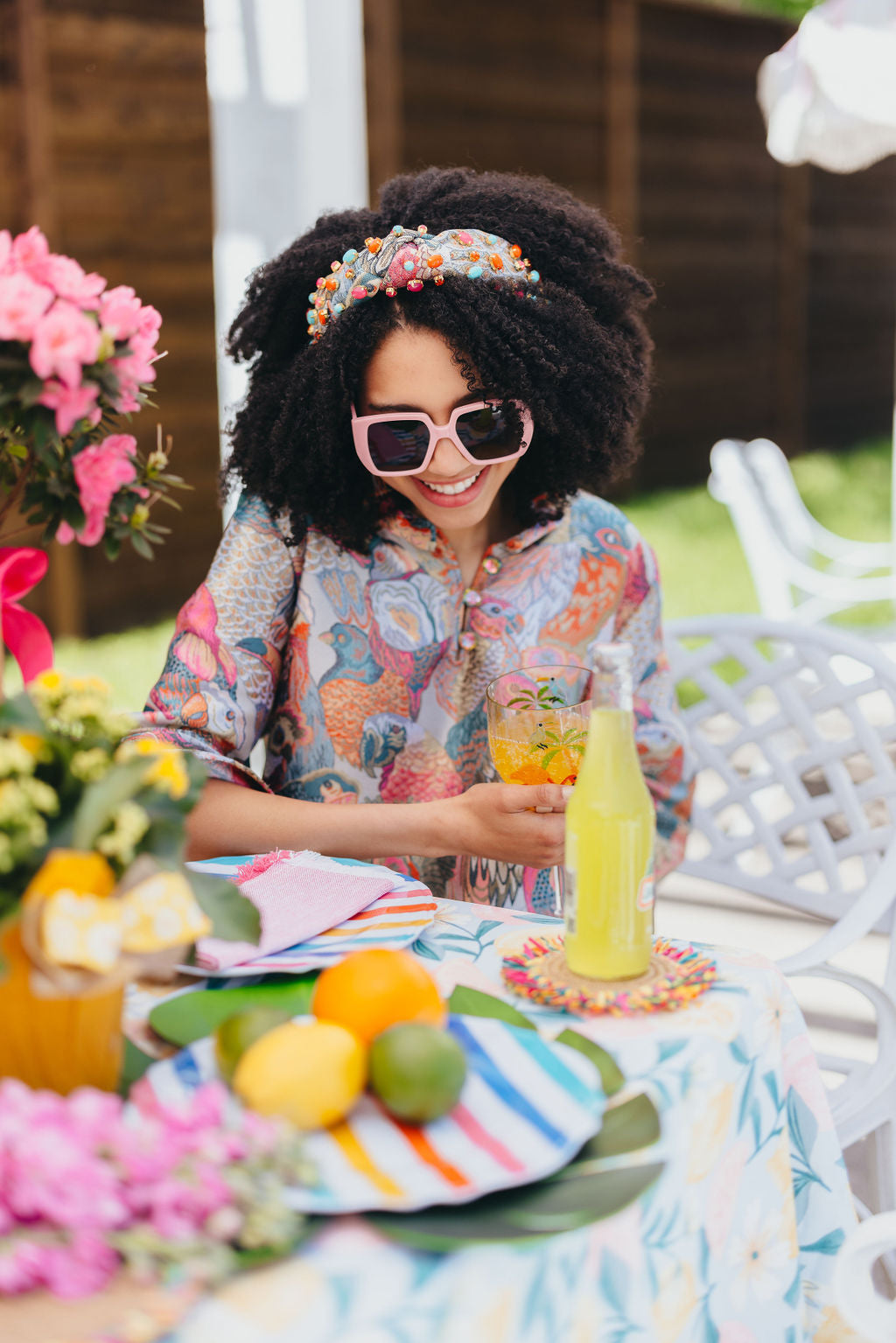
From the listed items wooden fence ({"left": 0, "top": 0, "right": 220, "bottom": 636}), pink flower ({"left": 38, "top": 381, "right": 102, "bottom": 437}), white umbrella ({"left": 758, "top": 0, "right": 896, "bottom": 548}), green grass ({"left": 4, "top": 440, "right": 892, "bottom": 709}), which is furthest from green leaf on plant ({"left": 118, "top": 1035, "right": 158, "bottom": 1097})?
wooden fence ({"left": 0, "top": 0, "right": 220, "bottom": 636})

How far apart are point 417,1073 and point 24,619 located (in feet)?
1.93

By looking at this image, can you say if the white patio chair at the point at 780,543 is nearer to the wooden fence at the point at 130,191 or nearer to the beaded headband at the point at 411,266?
the wooden fence at the point at 130,191

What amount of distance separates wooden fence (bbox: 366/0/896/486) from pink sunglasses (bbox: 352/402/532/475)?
4320 millimetres

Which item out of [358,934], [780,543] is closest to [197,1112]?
[358,934]

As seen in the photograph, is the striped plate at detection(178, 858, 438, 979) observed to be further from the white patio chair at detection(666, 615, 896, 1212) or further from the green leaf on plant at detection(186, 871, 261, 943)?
the white patio chair at detection(666, 615, 896, 1212)

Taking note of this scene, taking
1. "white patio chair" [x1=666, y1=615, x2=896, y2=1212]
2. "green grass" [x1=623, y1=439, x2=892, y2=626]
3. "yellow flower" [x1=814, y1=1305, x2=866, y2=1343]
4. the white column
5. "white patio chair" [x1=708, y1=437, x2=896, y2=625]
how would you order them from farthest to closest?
"green grass" [x1=623, y1=439, x2=892, y2=626]
"white patio chair" [x1=708, y1=437, x2=896, y2=625]
the white column
"white patio chair" [x1=666, y1=615, x2=896, y2=1212]
"yellow flower" [x1=814, y1=1305, x2=866, y2=1343]

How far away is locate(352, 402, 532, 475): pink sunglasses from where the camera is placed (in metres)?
1.53

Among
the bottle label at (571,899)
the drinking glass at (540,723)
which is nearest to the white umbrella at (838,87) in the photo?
the drinking glass at (540,723)

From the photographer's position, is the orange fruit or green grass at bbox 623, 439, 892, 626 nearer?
the orange fruit

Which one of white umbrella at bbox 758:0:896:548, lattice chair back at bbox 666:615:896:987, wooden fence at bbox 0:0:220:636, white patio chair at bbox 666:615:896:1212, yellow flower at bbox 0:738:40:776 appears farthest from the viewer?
wooden fence at bbox 0:0:220:636

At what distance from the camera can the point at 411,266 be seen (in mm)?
1531

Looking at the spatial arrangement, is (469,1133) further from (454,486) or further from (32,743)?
(454,486)

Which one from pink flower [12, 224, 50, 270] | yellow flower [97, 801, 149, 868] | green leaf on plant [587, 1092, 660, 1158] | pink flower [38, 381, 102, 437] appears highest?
pink flower [12, 224, 50, 270]

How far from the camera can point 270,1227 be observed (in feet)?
2.35
